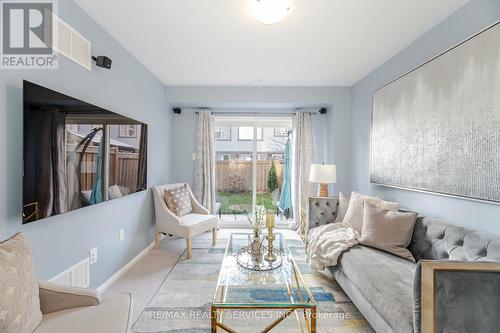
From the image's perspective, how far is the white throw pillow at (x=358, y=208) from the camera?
243 cm

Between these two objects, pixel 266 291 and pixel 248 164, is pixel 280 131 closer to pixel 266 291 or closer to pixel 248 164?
pixel 248 164

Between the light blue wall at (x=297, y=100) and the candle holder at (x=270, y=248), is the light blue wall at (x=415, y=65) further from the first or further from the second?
the candle holder at (x=270, y=248)

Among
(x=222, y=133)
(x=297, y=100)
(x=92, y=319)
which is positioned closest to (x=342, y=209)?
(x=297, y=100)

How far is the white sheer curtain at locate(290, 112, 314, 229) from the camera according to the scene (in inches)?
164

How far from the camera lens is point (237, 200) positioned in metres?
4.48

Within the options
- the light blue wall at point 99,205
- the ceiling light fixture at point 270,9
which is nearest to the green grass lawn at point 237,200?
the light blue wall at point 99,205

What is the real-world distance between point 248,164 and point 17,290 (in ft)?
11.9

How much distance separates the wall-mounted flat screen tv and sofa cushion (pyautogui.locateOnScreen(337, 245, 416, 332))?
7.19ft

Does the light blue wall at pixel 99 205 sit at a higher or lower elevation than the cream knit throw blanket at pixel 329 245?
higher

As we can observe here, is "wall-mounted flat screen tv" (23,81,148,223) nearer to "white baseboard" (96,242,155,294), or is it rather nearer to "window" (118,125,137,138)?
"window" (118,125,137,138)

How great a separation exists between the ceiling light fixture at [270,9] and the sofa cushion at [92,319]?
2.18 metres

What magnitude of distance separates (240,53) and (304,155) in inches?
85.3

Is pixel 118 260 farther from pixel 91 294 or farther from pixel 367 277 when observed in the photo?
pixel 367 277

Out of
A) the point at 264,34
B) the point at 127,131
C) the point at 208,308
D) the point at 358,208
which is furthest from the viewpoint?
the point at 358,208
